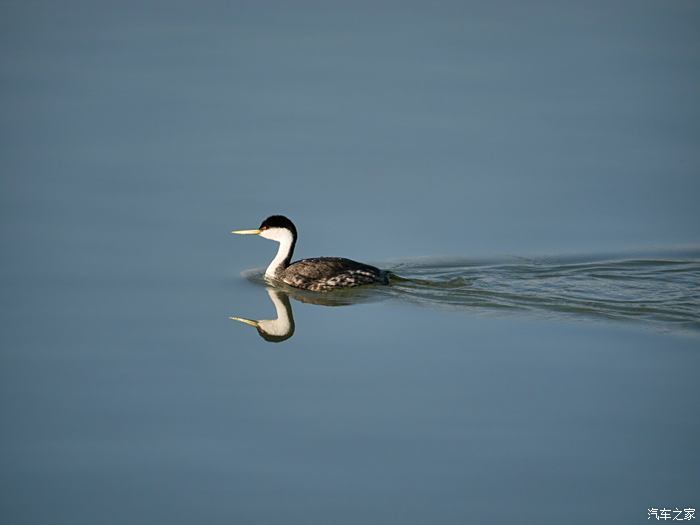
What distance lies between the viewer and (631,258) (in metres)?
13.6

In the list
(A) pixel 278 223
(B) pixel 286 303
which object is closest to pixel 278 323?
(B) pixel 286 303

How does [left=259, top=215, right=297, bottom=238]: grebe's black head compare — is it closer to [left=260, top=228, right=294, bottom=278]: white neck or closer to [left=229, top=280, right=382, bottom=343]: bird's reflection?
[left=260, top=228, right=294, bottom=278]: white neck

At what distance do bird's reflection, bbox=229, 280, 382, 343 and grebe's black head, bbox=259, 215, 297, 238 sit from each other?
0.70 m

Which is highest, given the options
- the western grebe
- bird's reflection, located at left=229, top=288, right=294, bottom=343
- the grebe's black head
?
the grebe's black head

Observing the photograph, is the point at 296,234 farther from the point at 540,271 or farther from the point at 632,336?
the point at 632,336

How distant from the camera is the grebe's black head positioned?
13.3 m

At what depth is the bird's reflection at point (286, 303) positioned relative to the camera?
11828 millimetres

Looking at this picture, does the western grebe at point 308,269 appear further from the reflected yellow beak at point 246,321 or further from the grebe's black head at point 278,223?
the reflected yellow beak at point 246,321

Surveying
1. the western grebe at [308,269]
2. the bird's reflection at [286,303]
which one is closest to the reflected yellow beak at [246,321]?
the bird's reflection at [286,303]

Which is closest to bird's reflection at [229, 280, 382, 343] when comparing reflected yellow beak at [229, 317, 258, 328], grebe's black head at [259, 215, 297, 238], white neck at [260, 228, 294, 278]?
reflected yellow beak at [229, 317, 258, 328]

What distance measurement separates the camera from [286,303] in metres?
12.9

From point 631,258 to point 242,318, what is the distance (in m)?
4.67

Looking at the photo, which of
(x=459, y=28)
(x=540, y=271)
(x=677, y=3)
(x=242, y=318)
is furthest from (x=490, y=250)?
(x=677, y=3)

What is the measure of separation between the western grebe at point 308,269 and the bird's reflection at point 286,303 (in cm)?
9
